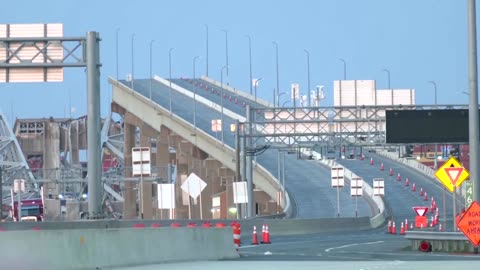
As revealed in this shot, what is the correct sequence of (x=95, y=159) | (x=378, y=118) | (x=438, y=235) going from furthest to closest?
(x=378, y=118)
(x=95, y=159)
(x=438, y=235)

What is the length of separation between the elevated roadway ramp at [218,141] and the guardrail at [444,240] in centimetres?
5660

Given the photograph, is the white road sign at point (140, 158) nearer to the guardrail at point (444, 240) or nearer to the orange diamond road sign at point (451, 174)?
the guardrail at point (444, 240)

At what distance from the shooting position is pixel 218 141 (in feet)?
356

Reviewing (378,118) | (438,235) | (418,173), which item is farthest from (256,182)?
(438,235)

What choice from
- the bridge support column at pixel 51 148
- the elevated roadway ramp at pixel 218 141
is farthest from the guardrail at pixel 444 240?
the bridge support column at pixel 51 148

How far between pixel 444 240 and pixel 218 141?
2909 inches

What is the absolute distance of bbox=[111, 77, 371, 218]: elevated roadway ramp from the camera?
104562 millimetres

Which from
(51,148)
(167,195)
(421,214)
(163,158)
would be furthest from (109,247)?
(51,148)

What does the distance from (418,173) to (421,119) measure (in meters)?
57.0

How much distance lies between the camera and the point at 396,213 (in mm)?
95688

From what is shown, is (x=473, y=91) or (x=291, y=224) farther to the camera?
(x=291, y=224)

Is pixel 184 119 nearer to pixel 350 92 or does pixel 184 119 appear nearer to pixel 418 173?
pixel 350 92

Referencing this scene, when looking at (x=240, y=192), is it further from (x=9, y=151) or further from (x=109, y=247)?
(x=9, y=151)

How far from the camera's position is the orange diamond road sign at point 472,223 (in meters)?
30.8
